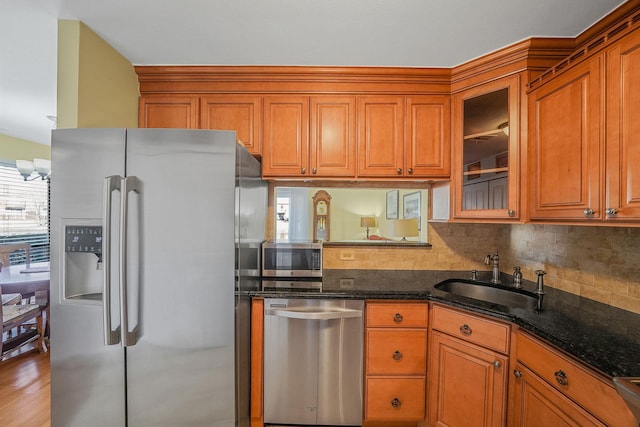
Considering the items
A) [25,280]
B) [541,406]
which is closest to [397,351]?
[541,406]

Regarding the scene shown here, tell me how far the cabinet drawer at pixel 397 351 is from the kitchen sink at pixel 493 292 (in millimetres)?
442

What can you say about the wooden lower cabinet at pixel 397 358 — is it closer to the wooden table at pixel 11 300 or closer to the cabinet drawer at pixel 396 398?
the cabinet drawer at pixel 396 398

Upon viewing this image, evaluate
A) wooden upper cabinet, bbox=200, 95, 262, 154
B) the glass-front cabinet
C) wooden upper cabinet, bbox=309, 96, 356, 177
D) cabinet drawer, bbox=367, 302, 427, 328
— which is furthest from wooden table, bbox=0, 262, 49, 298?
the glass-front cabinet

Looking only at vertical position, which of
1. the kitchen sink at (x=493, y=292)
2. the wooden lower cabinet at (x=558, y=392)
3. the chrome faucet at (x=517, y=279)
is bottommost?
the wooden lower cabinet at (x=558, y=392)

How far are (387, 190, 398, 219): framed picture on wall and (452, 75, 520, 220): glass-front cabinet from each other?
0.49 metres

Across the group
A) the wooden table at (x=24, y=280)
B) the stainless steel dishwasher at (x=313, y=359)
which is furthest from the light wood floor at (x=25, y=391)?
the stainless steel dishwasher at (x=313, y=359)

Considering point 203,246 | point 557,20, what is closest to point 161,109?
point 203,246

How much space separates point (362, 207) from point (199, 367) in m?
1.61

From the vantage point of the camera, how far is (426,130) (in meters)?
2.07

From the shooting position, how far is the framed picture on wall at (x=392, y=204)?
2389mm

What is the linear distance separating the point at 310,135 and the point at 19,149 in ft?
16.2

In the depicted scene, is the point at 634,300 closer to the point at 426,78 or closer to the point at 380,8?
the point at 426,78

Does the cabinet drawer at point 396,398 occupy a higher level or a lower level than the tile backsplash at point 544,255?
lower

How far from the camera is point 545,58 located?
1.75 meters
